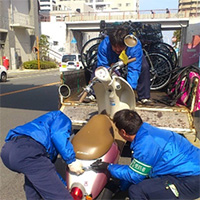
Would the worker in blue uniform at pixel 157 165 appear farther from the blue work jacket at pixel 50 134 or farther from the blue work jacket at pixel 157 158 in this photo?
the blue work jacket at pixel 50 134

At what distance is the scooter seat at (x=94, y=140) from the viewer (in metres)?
2.54

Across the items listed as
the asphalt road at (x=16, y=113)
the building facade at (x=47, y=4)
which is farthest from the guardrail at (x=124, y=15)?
the building facade at (x=47, y=4)

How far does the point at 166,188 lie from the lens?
2.27 m

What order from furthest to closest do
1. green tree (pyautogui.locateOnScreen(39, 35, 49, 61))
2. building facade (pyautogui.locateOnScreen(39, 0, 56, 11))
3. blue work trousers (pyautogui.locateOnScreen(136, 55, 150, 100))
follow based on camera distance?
building facade (pyautogui.locateOnScreen(39, 0, 56, 11)) < green tree (pyautogui.locateOnScreen(39, 35, 49, 61)) < blue work trousers (pyautogui.locateOnScreen(136, 55, 150, 100))

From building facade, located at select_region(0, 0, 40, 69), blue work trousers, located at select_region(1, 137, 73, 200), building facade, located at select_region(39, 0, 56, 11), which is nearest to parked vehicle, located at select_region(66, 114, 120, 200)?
blue work trousers, located at select_region(1, 137, 73, 200)

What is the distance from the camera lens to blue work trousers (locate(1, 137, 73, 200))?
2240 millimetres

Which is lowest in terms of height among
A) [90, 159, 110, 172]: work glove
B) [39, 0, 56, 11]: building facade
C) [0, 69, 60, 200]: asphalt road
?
[0, 69, 60, 200]: asphalt road

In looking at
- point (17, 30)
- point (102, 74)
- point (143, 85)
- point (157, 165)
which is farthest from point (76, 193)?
point (17, 30)

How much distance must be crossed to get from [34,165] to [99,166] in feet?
2.05

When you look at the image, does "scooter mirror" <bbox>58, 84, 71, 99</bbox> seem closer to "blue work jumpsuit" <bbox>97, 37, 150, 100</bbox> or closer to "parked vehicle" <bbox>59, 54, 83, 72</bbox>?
"blue work jumpsuit" <bbox>97, 37, 150, 100</bbox>

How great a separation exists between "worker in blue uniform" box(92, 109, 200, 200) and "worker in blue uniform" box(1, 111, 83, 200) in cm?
51

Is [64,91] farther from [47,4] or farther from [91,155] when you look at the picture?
[47,4]

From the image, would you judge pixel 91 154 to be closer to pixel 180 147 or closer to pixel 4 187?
pixel 180 147

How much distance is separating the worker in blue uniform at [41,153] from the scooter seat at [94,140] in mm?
138
